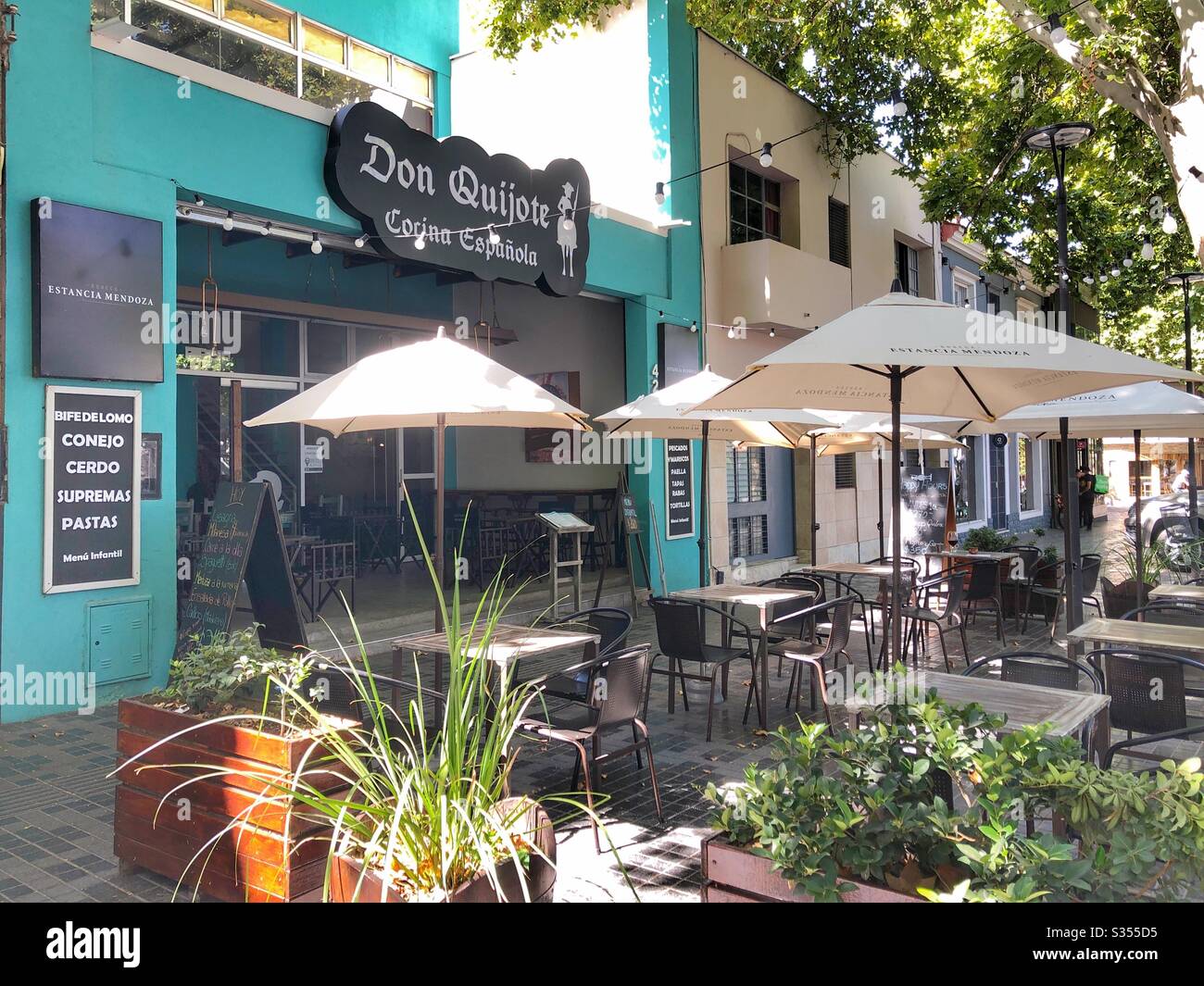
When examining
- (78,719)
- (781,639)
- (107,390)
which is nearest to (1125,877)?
(781,639)

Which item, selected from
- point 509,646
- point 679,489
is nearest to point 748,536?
point 679,489

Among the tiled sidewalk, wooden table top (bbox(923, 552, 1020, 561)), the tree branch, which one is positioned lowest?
the tiled sidewalk

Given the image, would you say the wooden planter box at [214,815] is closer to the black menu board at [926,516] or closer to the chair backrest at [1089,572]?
the chair backrest at [1089,572]

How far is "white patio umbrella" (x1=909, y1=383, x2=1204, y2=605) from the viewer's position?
21.3ft

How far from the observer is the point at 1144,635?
5.15 metres

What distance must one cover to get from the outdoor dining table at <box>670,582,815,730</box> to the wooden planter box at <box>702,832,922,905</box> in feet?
11.7

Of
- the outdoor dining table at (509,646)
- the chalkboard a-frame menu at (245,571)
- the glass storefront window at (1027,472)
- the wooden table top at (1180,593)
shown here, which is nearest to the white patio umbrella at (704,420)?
the outdoor dining table at (509,646)

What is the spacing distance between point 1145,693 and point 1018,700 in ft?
3.10

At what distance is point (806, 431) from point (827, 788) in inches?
263

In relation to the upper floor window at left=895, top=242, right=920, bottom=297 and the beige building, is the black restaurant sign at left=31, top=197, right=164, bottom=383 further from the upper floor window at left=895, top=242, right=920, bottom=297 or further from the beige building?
the upper floor window at left=895, top=242, right=920, bottom=297

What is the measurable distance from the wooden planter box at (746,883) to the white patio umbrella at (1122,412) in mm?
4331

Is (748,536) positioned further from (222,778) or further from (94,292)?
(222,778)

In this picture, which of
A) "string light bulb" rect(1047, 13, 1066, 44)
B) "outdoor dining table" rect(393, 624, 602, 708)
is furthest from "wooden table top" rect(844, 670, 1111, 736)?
"string light bulb" rect(1047, 13, 1066, 44)

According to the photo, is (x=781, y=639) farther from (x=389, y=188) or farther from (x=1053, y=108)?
(x=1053, y=108)
